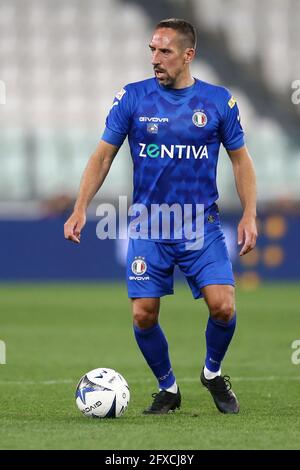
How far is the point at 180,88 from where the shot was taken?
21.5 feet

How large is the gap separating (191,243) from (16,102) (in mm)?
16447

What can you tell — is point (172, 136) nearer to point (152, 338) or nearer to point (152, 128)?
point (152, 128)

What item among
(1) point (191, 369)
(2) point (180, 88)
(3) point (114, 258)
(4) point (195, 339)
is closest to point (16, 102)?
(3) point (114, 258)

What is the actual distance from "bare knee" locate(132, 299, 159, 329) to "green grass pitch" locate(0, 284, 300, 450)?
500mm

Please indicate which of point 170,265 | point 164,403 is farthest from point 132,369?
point 170,265

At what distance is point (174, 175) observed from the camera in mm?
6480

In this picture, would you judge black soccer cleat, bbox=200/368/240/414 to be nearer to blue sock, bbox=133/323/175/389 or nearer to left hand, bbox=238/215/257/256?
blue sock, bbox=133/323/175/389

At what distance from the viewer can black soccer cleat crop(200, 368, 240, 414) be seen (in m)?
6.53

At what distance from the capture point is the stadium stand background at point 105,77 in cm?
2048

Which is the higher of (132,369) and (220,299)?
(220,299)

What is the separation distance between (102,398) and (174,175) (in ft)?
4.11

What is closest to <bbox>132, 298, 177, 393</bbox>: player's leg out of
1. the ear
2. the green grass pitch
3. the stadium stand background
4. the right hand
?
the green grass pitch
